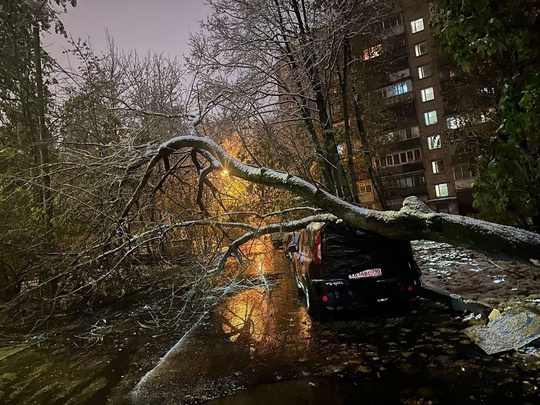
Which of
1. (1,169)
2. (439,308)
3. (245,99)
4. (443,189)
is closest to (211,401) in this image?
(439,308)

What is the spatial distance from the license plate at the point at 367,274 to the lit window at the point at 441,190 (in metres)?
30.1

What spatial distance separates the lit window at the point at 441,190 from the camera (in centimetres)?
3353

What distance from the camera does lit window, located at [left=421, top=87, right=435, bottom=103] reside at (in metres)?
34.0

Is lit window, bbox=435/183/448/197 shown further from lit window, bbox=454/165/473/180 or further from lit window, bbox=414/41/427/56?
lit window, bbox=414/41/427/56

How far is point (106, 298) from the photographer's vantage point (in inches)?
404

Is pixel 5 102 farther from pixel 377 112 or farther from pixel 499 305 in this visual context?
pixel 377 112

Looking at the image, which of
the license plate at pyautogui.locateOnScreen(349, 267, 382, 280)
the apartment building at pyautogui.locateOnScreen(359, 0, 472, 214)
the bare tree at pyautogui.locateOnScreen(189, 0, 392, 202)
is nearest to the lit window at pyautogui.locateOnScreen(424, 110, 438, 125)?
the apartment building at pyautogui.locateOnScreen(359, 0, 472, 214)

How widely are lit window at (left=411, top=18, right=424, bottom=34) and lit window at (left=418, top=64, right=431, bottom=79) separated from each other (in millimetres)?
3464

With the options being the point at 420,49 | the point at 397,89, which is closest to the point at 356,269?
the point at 397,89

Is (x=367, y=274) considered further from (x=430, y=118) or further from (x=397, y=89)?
(x=397, y=89)

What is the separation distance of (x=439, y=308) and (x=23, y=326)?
986 cm

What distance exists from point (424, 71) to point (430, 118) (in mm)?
4443

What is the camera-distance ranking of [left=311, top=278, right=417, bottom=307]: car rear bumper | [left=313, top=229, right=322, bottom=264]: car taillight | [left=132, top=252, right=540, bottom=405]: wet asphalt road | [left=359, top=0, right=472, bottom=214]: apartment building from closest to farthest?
[left=132, top=252, right=540, bottom=405]: wet asphalt road < [left=311, top=278, right=417, bottom=307]: car rear bumper < [left=313, top=229, right=322, bottom=264]: car taillight < [left=359, top=0, right=472, bottom=214]: apartment building

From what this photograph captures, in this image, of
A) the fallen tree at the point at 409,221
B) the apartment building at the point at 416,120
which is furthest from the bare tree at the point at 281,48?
the apartment building at the point at 416,120
